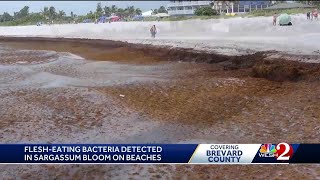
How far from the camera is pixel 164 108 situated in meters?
10.4

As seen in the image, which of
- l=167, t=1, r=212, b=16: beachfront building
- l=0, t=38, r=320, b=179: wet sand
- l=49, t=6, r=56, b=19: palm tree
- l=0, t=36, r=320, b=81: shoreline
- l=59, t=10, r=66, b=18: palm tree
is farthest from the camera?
l=59, t=10, r=66, b=18: palm tree

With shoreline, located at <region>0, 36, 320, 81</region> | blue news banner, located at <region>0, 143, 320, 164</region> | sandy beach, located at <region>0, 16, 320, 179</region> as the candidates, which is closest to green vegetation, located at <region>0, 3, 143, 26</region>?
shoreline, located at <region>0, 36, 320, 81</region>

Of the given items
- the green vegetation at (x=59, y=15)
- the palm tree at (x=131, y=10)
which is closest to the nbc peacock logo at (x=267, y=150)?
the green vegetation at (x=59, y=15)

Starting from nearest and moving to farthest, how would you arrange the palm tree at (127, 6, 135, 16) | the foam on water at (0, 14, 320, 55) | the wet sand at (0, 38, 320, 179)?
the wet sand at (0, 38, 320, 179), the foam on water at (0, 14, 320, 55), the palm tree at (127, 6, 135, 16)

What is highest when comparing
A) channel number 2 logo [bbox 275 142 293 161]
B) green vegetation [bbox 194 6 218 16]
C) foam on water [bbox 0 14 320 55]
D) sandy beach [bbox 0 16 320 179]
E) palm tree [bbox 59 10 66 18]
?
palm tree [bbox 59 10 66 18]

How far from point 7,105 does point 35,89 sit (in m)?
2.42

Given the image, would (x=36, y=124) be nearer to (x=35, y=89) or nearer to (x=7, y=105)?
(x=7, y=105)

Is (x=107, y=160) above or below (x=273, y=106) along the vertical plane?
above

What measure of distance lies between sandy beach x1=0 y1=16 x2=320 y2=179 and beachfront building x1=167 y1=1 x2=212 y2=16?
4864 centimetres

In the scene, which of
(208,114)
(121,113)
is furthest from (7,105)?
(208,114)

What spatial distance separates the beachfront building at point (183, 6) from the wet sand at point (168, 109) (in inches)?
2008

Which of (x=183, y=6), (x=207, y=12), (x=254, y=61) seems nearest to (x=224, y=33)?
(x=254, y=61)

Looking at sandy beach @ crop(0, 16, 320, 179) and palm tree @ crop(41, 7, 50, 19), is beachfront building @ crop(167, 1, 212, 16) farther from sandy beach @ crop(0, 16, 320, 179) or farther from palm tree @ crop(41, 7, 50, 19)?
sandy beach @ crop(0, 16, 320, 179)

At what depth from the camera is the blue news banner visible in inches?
149
